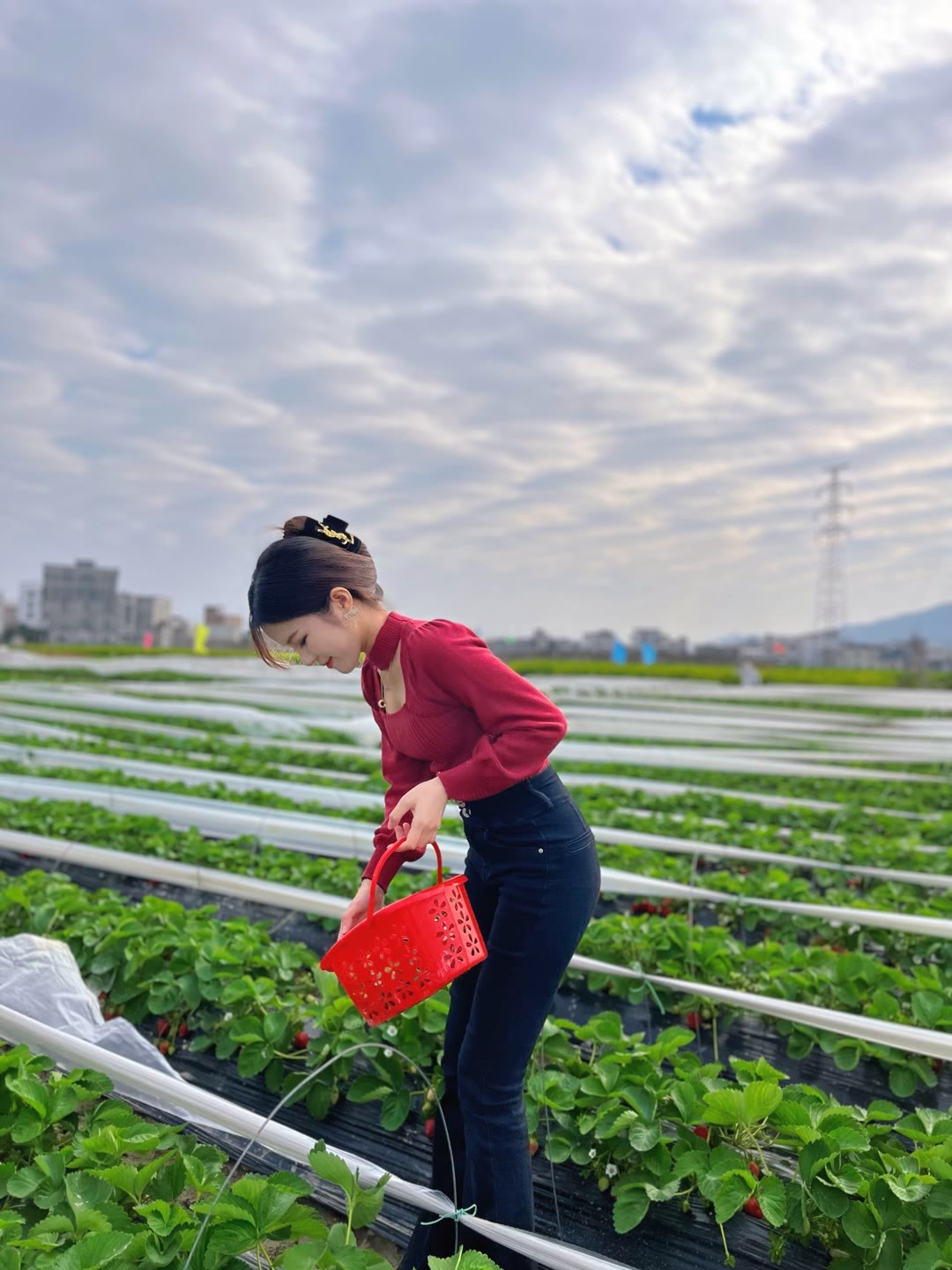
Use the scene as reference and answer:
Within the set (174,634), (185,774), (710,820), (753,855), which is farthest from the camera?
(174,634)

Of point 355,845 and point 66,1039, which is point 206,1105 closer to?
point 66,1039

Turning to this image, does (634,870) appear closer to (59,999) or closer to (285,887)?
(285,887)

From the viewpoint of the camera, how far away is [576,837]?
158 cm

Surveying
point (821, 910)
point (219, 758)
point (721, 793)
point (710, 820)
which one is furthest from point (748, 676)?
point (821, 910)

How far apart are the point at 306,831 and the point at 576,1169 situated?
2890mm

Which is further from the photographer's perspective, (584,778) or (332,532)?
(584,778)

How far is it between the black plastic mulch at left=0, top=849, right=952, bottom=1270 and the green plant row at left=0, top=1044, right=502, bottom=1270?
1.13ft

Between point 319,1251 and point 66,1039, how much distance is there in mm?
1103

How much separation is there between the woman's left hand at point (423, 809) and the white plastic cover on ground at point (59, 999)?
1352 millimetres

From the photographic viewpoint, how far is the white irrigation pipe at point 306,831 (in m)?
4.23

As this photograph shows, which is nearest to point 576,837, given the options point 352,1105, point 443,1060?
point 443,1060

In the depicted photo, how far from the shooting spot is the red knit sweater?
1.47 metres

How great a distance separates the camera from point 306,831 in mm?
4762

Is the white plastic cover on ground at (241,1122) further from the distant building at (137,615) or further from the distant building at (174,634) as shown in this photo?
the distant building at (137,615)
